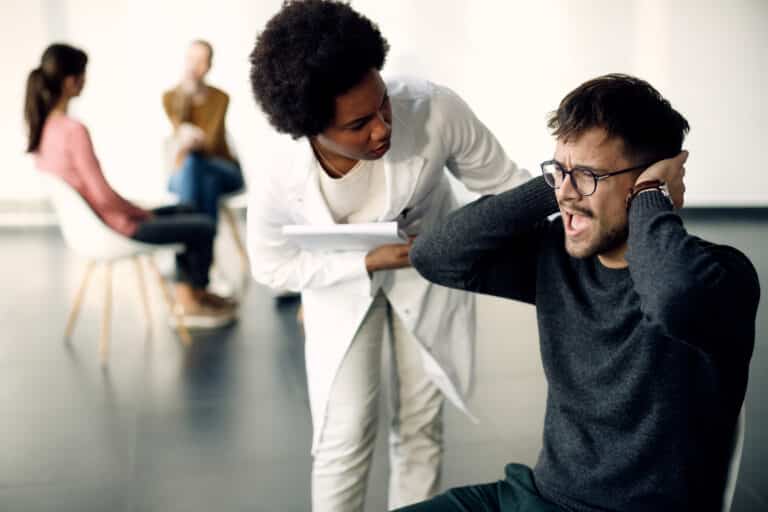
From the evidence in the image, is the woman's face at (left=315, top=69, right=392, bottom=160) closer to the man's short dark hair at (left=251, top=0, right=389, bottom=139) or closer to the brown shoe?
the man's short dark hair at (left=251, top=0, right=389, bottom=139)

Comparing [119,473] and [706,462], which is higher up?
[706,462]

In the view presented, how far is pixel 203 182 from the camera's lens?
4.75m

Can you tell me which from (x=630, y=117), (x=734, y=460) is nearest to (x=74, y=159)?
(x=630, y=117)

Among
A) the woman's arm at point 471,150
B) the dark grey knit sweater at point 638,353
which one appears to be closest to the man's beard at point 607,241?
the dark grey knit sweater at point 638,353

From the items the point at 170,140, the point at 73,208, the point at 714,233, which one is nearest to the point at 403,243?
the point at 73,208

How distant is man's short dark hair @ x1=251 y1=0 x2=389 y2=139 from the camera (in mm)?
1547

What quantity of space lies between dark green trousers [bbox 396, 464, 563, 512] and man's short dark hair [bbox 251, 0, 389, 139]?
700mm

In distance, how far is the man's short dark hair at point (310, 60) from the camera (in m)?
1.55

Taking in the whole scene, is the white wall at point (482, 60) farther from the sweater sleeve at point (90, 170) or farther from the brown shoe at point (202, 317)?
the sweater sleeve at point (90, 170)

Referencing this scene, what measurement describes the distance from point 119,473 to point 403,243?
148 centimetres

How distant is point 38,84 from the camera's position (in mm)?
3631

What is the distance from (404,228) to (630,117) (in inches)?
28.1

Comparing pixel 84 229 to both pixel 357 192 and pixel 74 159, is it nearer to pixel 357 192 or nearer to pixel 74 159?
pixel 74 159

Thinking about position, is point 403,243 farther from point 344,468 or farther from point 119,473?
point 119,473
